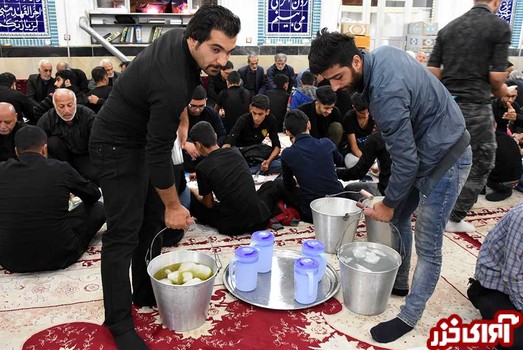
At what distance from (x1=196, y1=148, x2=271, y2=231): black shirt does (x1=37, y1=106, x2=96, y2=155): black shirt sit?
1.47 metres

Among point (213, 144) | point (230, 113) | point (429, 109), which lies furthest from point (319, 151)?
point (230, 113)

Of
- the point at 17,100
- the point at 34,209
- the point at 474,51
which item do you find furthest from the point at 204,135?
the point at 17,100

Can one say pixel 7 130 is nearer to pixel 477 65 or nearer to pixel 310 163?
pixel 310 163

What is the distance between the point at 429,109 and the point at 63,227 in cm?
207

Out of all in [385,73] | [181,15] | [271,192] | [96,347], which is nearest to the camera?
[385,73]

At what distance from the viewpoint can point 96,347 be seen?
2086 millimetres

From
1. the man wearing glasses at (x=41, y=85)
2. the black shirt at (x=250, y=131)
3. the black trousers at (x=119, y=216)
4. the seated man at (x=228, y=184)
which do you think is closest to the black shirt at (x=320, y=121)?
the black shirt at (x=250, y=131)

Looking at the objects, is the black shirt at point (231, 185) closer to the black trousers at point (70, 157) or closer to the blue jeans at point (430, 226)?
the blue jeans at point (430, 226)

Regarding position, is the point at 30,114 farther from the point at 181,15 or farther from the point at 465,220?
the point at 465,220

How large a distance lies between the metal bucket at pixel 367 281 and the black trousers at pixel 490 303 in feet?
1.29

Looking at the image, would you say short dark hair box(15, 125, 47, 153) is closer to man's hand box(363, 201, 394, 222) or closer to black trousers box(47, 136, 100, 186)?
black trousers box(47, 136, 100, 186)

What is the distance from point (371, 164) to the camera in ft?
10.8

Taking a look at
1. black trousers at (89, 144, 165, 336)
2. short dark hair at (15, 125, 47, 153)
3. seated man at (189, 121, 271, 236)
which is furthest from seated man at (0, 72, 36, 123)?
black trousers at (89, 144, 165, 336)

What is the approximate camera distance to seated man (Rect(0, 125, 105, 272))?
101 inches
